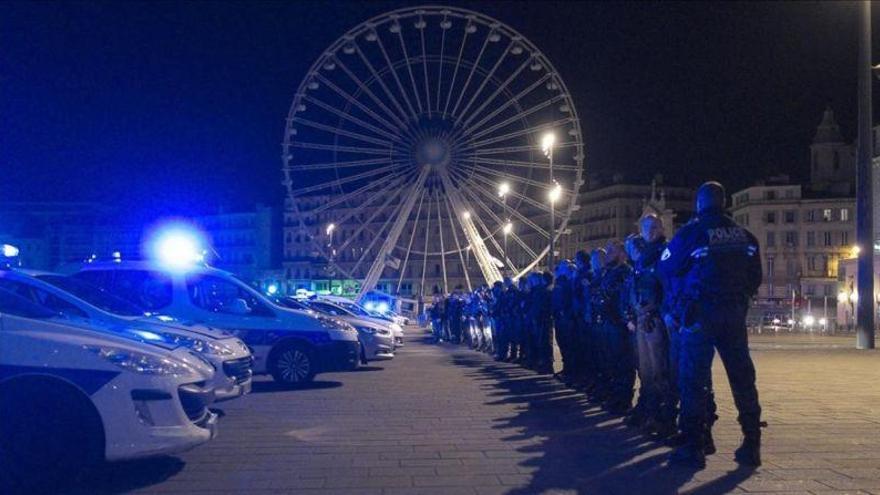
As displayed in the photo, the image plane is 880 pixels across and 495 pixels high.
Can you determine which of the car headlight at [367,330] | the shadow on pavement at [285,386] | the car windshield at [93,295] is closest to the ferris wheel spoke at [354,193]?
the car headlight at [367,330]

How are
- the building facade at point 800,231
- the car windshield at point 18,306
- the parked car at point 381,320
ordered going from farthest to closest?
the building facade at point 800,231, the parked car at point 381,320, the car windshield at point 18,306

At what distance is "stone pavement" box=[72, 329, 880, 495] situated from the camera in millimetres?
6812

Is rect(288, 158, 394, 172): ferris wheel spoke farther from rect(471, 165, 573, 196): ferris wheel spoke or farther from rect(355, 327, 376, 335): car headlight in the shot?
rect(355, 327, 376, 335): car headlight

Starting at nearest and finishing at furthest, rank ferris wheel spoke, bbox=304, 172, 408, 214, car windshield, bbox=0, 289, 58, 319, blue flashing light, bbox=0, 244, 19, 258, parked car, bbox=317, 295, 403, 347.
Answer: car windshield, bbox=0, 289, 58, 319 < blue flashing light, bbox=0, 244, 19, 258 < parked car, bbox=317, 295, 403, 347 < ferris wheel spoke, bbox=304, 172, 408, 214

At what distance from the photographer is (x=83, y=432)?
22.2 ft

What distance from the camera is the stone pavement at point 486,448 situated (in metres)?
6.81

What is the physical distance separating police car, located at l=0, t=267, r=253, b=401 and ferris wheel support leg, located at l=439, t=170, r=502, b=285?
2454 cm

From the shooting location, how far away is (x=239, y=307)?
567 inches

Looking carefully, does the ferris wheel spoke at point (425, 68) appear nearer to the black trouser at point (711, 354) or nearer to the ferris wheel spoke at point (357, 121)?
the ferris wheel spoke at point (357, 121)

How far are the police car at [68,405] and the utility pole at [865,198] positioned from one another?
2030 centimetres

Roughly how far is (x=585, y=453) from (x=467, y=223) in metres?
28.1

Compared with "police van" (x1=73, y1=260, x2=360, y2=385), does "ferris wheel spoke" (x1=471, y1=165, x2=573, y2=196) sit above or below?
above

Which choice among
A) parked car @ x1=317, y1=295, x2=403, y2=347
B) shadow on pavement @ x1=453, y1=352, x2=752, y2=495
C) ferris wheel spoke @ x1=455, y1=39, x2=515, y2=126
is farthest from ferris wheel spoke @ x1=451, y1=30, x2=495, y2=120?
shadow on pavement @ x1=453, y1=352, x2=752, y2=495

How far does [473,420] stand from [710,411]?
3.22m
